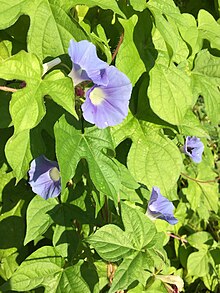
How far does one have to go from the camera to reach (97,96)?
1.24m

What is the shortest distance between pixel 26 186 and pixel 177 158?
534 millimetres

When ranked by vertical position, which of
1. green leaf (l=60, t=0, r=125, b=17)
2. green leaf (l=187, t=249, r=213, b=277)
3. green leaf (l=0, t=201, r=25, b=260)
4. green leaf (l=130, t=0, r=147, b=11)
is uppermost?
green leaf (l=60, t=0, r=125, b=17)

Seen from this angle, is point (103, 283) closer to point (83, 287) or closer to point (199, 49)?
point (83, 287)

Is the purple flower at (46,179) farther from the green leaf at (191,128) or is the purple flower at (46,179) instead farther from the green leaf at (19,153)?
the green leaf at (191,128)

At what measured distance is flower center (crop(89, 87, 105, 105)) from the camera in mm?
1217

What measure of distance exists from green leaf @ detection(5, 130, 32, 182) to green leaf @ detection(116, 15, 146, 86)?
291mm

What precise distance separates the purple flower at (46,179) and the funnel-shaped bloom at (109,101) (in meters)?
0.25

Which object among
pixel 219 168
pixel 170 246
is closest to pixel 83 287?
pixel 170 246

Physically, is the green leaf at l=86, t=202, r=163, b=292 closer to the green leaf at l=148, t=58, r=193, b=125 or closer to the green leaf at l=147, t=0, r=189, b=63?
the green leaf at l=148, t=58, r=193, b=125

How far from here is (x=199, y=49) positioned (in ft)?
5.23

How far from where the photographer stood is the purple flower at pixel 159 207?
1.46 m

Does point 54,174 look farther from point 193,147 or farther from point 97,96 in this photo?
point 193,147

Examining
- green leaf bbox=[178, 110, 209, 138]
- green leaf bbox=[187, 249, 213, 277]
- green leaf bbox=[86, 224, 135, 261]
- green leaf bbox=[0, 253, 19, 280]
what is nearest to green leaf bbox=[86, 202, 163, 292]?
green leaf bbox=[86, 224, 135, 261]

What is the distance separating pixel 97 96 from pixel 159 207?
0.43 m
